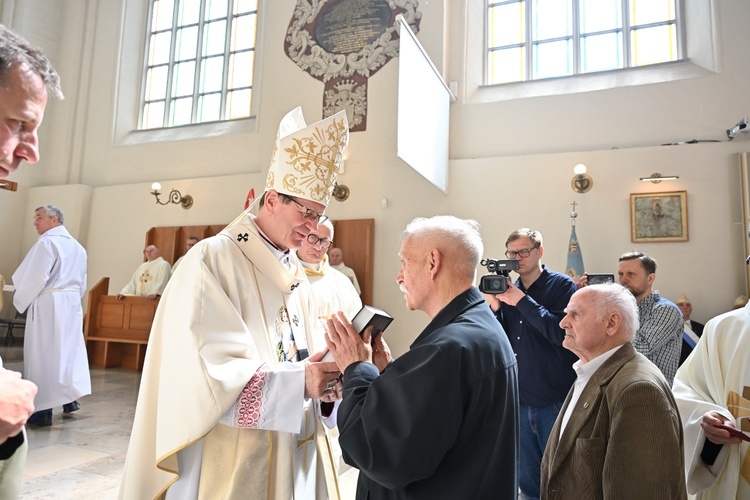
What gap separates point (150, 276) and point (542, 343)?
24.1 ft

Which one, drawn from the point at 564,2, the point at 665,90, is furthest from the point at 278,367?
the point at 564,2

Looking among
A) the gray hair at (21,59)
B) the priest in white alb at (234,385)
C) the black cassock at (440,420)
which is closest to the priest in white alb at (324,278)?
the priest in white alb at (234,385)

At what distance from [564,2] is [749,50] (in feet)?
8.34

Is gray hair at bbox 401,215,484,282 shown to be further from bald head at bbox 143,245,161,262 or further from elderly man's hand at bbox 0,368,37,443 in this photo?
bald head at bbox 143,245,161,262

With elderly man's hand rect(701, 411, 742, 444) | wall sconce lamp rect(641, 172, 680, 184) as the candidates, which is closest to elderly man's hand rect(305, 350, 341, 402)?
elderly man's hand rect(701, 411, 742, 444)

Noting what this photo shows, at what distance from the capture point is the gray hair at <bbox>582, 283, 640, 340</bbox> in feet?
6.88

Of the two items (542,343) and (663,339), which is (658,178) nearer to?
(663,339)

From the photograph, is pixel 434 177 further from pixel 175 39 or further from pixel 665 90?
pixel 175 39

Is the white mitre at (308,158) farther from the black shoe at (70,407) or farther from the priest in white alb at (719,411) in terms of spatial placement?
the black shoe at (70,407)

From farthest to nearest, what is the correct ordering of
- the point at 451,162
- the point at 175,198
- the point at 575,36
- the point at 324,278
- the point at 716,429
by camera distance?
the point at 175,198
the point at 575,36
the point at 451,162
the point at 324,278
the point at 716,429

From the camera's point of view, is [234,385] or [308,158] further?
[308,158]

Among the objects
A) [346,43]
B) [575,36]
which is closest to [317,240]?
[346,43]

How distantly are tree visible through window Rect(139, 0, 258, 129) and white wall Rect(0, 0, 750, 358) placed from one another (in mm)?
523

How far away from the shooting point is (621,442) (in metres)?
1.70
